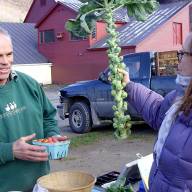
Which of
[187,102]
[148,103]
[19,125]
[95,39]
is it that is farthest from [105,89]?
[95,39]

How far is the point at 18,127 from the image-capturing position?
11.2 feet

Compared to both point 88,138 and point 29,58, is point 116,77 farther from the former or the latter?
point 29,58

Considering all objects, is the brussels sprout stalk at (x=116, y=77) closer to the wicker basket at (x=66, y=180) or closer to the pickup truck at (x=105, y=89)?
the wicker basket at (x=66, y=180)

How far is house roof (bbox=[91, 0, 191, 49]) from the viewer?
2826 centimetres

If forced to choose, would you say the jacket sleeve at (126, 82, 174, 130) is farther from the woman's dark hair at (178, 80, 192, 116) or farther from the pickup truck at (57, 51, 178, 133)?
the pickup truck at (57, 51, 178, 133)

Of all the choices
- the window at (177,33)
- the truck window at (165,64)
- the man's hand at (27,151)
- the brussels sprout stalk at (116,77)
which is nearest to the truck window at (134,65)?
the truck window at (165,64)

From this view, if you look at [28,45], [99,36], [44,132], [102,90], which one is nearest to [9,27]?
[28,45]

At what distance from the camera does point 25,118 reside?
3469 mm

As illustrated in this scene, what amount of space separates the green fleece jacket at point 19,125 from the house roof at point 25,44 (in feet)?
95.1

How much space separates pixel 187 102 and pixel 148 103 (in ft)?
2.05

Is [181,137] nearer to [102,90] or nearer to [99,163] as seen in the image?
[99,163]

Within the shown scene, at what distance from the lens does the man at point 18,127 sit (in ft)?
10.5

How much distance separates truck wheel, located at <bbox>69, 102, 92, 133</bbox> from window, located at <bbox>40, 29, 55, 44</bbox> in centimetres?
2112

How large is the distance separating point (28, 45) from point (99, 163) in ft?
89.4
